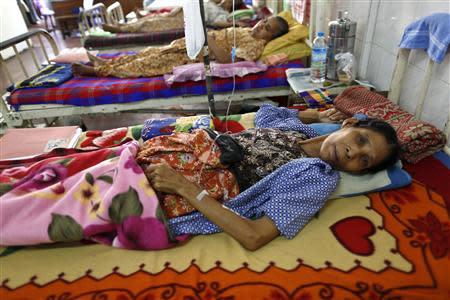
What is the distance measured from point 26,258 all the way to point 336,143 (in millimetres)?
1306

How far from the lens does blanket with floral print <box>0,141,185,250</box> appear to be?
1.14 meters

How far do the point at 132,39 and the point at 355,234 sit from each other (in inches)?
148

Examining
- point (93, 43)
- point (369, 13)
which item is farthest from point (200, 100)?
point (93, 43)

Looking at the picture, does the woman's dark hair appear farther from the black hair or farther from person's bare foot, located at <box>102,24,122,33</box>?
person's bare foot, located at <box>102,24,122,33</box>

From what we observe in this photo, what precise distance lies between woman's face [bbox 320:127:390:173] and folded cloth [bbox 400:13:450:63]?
1.62ft

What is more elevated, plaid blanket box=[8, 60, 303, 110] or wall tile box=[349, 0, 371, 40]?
wall tile box=[349, 0, 371, 40]

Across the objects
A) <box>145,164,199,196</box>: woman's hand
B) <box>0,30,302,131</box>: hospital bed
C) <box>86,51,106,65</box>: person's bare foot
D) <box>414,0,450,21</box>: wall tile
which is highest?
<box>414,0,450,21</box>: wall tile

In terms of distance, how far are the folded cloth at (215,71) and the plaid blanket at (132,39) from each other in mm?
1597

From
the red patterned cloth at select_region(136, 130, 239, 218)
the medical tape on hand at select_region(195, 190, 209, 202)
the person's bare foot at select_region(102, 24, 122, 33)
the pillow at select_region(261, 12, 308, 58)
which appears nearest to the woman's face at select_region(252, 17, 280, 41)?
the pillow at select_region(261, 12, 308, 58)

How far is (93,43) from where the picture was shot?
4070 millimetres

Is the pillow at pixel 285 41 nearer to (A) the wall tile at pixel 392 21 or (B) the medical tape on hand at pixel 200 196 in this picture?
(A) the wall tile at pixel 392 21

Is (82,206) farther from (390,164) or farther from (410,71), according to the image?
(410,71)

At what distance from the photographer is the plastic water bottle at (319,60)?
2336 mm

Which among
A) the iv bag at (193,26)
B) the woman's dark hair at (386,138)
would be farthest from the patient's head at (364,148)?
the iv bag at (193,26)
